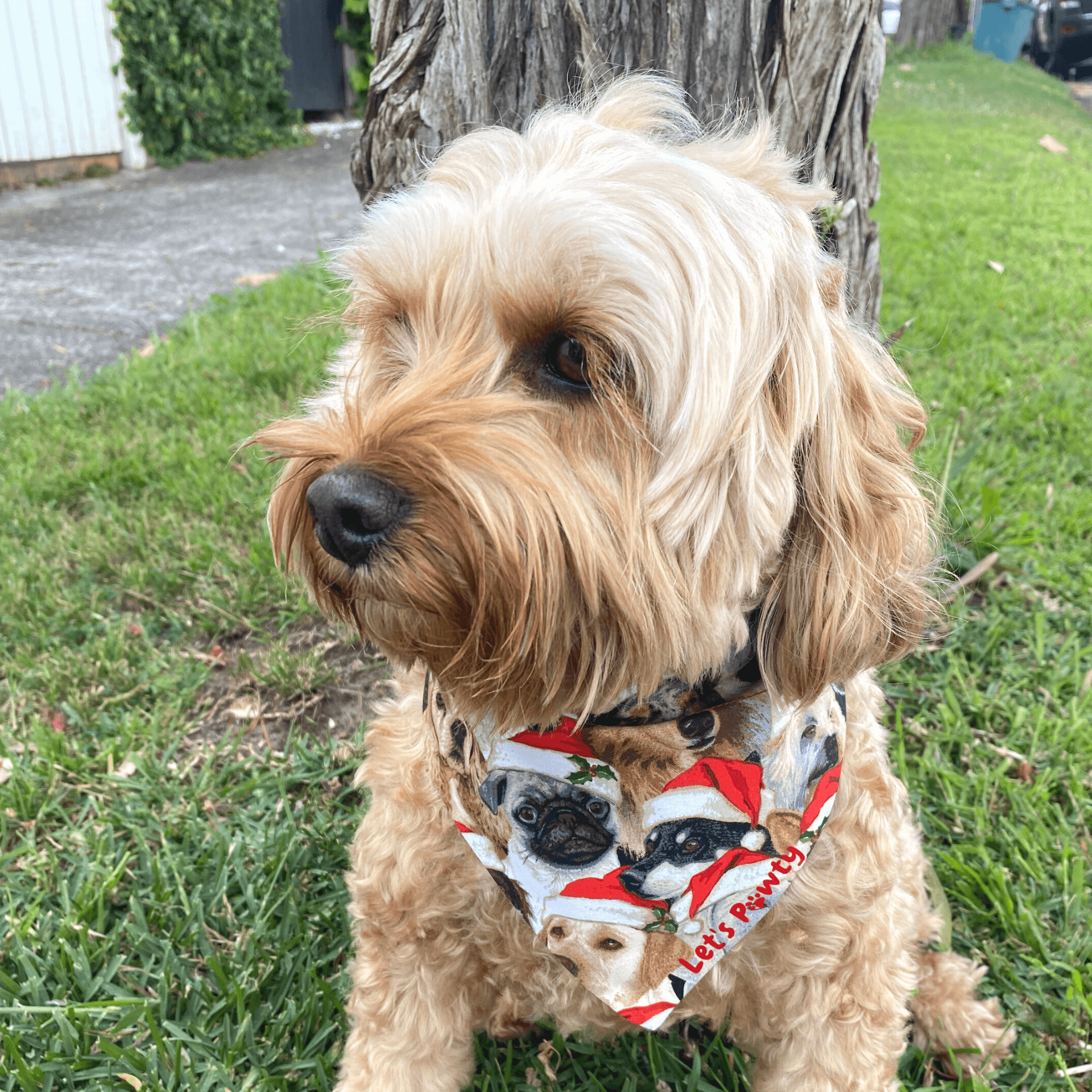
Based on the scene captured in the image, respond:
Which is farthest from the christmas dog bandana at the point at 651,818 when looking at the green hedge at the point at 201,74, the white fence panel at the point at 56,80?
the green hedge at the point at 201,74

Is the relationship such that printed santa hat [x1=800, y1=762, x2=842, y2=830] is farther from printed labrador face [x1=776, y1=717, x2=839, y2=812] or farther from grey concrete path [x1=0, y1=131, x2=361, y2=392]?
grey concrete path [x1=0, y1=131, x2=361, y2=392]

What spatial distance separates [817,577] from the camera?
5.20 ft

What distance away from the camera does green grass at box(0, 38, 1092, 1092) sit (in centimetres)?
209

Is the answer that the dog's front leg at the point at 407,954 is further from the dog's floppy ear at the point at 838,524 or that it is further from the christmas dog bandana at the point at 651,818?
the dog's floppy ear at the point at 838,524

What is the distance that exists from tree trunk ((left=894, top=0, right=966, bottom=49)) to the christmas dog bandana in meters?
24.3

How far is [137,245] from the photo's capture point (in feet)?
24.7

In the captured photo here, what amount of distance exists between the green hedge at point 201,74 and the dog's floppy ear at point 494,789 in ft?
33.4

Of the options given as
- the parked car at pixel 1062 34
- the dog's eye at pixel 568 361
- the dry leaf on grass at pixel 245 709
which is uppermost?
the parked car at pixel 1062 34

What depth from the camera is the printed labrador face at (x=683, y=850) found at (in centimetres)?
181

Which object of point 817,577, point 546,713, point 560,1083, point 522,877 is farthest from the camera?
point 560,1083

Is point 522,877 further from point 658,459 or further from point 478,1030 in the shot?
point 658,459

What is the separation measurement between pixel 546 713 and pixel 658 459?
0.51 meters

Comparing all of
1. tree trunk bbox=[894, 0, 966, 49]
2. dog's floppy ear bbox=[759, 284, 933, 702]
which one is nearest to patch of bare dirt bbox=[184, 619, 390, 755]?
dog's floppy ear bbox=[759, 284, 933, 702]

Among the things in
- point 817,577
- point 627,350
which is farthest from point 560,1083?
point 627,350
